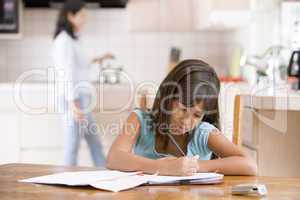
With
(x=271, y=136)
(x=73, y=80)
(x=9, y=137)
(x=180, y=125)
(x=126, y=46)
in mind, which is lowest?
(x=9, y=137)

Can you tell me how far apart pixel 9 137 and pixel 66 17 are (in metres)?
0.94

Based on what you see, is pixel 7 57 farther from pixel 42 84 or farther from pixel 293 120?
pixel 293 120

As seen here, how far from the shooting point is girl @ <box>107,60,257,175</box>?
6.03ft

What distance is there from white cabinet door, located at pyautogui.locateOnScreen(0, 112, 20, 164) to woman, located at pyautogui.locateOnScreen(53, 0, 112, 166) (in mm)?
415

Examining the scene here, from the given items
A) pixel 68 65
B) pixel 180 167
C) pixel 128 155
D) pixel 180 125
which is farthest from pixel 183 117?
pixel 68 65

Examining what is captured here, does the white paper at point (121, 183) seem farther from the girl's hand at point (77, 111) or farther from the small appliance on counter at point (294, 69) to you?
the girl's hand at point (77, 111)

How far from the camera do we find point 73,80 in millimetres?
3590

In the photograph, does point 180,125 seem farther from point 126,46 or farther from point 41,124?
point 126,46

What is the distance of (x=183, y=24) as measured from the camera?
422 cm

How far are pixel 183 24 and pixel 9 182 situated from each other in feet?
9.74

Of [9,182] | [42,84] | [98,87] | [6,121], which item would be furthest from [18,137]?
[9,182]

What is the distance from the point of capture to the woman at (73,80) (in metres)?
3.51

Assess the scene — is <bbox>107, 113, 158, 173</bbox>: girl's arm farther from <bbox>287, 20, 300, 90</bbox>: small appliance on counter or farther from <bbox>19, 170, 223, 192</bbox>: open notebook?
<bbox>287, 20, 300, 90</bbox>: small appliance on counter

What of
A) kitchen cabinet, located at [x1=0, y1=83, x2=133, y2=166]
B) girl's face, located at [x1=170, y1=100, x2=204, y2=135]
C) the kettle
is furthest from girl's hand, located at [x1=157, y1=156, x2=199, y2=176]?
kitchen cabinet, located at [x1=0, y1=83, x2=133, y2=166]
